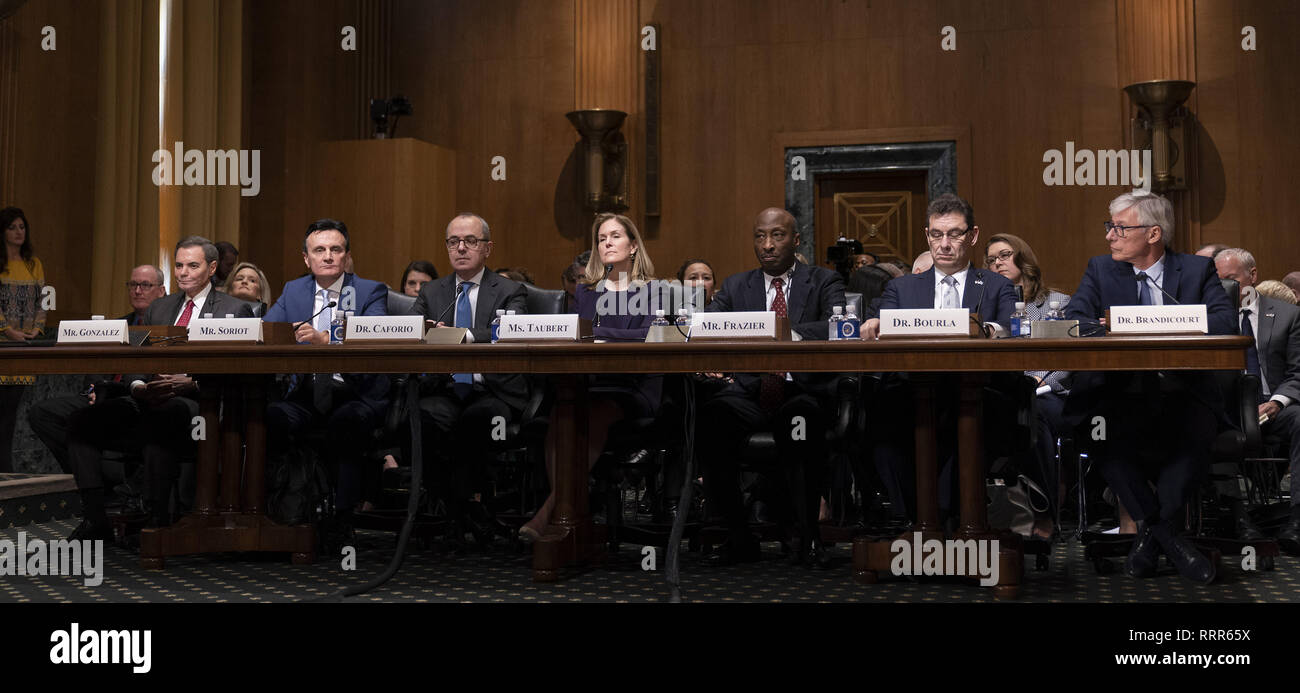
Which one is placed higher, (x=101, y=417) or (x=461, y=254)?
(x=461, y=254)

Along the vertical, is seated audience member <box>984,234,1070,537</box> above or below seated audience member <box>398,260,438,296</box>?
below

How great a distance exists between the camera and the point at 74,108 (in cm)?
684

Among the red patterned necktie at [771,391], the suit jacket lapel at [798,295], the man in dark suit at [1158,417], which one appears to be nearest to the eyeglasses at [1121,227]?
the man in dark suit at [1158,417]

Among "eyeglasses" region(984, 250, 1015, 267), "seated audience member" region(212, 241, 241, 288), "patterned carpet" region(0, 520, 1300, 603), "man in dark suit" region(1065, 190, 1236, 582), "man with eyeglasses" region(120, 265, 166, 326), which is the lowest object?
"patterned carpet" region(0, 520, 1300, 603)

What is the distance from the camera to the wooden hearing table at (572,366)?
3.13 m

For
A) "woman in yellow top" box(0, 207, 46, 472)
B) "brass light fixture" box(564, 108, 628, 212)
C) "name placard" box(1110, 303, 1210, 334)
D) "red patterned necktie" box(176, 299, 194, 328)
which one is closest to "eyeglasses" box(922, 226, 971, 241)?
"name placard" box(1110, 303, 1210, 334)

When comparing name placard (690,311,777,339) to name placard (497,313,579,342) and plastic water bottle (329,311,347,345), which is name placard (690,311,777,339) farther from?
plastic water bottle (329,311,347,345)

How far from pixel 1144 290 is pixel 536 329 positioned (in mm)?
1888

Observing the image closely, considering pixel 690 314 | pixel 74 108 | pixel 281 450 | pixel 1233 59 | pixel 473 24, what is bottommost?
pixel 281 450

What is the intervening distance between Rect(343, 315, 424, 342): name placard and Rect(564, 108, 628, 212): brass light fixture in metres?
4.81

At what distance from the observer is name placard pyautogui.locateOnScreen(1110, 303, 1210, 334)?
126 inches
